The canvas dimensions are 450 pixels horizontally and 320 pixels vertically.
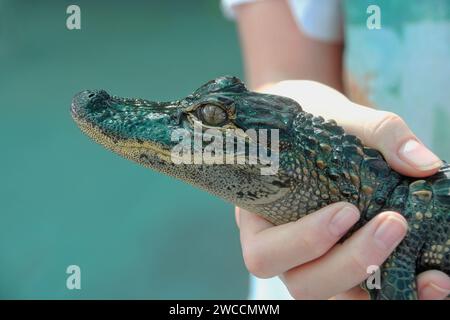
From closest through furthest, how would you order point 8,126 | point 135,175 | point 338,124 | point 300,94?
1. point 338,124
2. point 300,94
3. point 135,175
4. point 8,126

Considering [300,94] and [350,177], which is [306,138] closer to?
[350,177]

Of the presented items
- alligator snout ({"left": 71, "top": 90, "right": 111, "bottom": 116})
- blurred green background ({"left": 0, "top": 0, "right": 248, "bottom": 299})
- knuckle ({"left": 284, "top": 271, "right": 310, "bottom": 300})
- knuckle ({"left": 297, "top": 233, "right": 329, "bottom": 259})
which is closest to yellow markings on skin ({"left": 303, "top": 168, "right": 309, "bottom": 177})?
knuckle ({"left": 297, "top": 233, "right": 329, "bottom": 259})

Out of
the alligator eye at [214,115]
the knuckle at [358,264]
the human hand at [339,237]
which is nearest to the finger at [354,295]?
the human hand at [339,237]

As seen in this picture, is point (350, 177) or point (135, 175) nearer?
point (350, 177)

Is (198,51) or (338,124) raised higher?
(198,51)

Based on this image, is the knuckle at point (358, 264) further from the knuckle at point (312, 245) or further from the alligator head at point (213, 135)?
the alligator head at point (213, 135)
